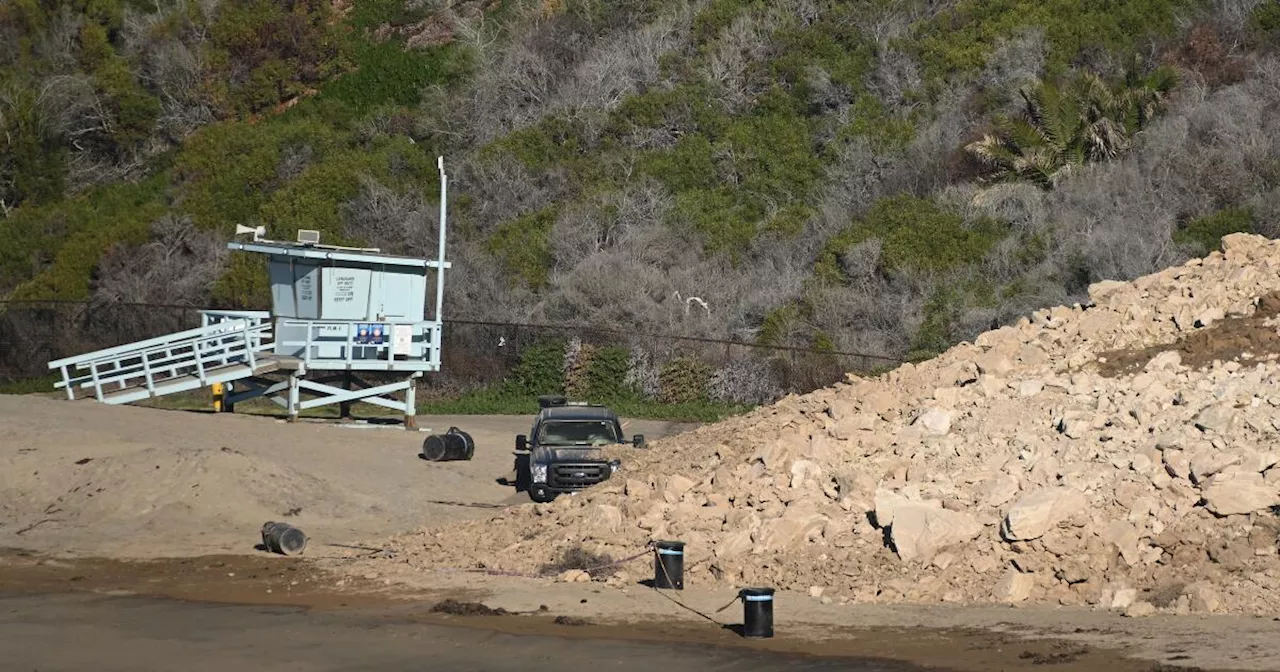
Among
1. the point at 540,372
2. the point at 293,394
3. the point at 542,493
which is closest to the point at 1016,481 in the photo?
the point at 542,493

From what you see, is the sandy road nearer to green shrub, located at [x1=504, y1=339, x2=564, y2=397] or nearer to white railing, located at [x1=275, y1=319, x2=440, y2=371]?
white railing, located at [x1=275, y1=319, x2=440, y2=371]

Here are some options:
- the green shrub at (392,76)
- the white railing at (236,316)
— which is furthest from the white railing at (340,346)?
the green shrub at (392,76)

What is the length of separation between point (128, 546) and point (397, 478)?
6.36 metres

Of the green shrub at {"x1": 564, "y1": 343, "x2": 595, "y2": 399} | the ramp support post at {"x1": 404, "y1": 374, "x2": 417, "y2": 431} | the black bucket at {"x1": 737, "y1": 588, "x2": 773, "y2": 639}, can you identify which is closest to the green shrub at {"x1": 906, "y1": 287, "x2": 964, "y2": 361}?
the green shrub at {"x1": 564, "y1": 343, "x2": 595, "y2": 399}

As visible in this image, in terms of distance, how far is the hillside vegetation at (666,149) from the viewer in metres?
42.7

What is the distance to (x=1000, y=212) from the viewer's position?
44.3 m

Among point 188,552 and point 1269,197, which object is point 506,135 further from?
point 188,552

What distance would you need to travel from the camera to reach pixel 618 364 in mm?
41406

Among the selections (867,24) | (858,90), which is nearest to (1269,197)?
(858,90)

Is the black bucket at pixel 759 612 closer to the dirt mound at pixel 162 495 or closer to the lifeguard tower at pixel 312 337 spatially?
the dirt mound at pixel 162 495

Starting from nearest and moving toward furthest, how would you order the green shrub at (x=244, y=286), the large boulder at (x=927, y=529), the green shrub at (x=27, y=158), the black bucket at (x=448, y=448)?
the large boulder at (x=927, y=529)
the black bucket at (x=448, y=448)
the green shrub at (x=244, y=286)
the green shrub at (x=27, y=158)

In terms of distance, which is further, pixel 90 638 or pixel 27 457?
pixel 27 457

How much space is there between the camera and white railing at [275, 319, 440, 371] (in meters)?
33.8

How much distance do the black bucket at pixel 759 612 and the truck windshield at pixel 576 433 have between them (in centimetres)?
1013
